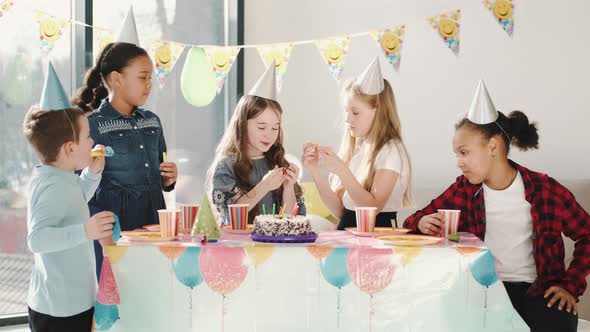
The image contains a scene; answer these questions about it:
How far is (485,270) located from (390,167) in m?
0.80

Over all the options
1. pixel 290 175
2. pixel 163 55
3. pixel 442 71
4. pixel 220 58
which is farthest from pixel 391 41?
pixel 290 175

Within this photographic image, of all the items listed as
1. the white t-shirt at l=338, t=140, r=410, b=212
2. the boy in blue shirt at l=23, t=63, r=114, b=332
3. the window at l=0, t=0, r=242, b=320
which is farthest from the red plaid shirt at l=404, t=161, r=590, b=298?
the window at l=0, t=0, r=242, b=320

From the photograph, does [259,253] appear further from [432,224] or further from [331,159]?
[331,159]

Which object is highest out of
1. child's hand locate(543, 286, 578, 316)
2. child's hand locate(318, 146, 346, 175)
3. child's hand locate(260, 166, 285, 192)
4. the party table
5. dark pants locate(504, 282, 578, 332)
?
child's hand locate(318, 146, 346, 175)

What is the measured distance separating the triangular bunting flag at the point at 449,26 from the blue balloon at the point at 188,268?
5.72 feet

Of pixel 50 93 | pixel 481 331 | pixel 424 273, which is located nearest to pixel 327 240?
pixel 424 273

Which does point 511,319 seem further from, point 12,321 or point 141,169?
point 12,321

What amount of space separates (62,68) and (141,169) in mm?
1193

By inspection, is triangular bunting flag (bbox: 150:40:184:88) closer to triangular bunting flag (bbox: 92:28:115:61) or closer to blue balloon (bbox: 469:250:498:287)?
triangular bunting flag (bbox: 92:28:115:61)

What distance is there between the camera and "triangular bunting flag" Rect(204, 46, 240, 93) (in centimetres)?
341

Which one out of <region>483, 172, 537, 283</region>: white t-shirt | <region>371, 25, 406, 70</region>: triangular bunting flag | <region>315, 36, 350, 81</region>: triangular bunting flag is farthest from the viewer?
<region>315, 36, 350, 81</region>: triangular bunting flag

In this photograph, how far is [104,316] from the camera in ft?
5.66

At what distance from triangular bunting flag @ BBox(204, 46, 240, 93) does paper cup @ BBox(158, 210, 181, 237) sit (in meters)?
1.64

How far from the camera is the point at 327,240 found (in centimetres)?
188
